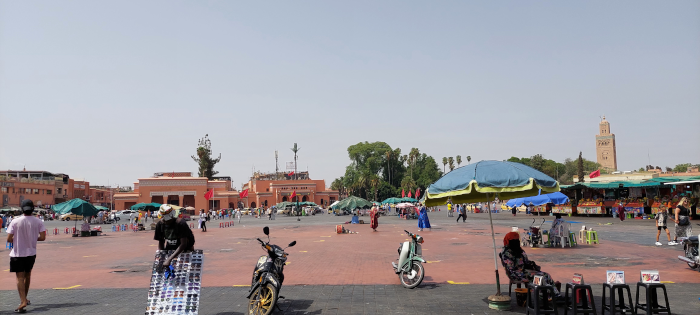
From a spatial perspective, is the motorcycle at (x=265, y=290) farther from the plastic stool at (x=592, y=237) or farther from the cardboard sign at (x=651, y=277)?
the plastic stool at (x=592, y=237)

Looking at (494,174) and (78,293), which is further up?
(494,174)

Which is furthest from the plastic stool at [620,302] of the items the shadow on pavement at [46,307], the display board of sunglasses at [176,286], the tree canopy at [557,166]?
the tree canopy at [557,166]

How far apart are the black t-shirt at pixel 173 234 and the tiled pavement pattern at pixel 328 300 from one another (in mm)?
1221

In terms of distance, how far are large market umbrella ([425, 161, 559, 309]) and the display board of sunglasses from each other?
3.74m

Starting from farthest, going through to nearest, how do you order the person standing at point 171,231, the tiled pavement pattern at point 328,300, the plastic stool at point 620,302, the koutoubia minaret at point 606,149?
the koutoubia minaret at point 606,149, the tiled pavement pattern at point 328,300, the person standing at point 171,231, the plastic stool at point 620,302

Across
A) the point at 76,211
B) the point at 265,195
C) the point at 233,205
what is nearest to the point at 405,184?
the point at 265,195

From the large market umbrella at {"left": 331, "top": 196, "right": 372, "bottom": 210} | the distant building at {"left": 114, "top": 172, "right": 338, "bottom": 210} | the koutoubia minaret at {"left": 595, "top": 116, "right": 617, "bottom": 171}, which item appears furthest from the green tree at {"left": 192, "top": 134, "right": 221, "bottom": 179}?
the koutoubia minaret at {"left": 595, "top": 116, "right": 617, "bottom": 171}

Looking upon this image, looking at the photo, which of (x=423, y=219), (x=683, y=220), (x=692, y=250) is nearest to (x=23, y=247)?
(x=692, y=250)

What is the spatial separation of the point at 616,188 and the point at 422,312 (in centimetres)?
3749

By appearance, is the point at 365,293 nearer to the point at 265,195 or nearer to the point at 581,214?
the point at 581,214

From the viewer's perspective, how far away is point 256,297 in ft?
21.1

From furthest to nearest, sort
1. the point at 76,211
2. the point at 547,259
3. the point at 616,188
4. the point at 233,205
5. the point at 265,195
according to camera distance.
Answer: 1. the point at 265,195
2. the point at 233,205
3. the point at 616,188
4. the point at 76,211
5. the point at 547,259

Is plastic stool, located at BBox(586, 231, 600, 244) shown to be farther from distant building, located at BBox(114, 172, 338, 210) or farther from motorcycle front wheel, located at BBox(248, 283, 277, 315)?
distant building, located at BBox(114, 172, 338, 210)

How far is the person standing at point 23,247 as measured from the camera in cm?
712
